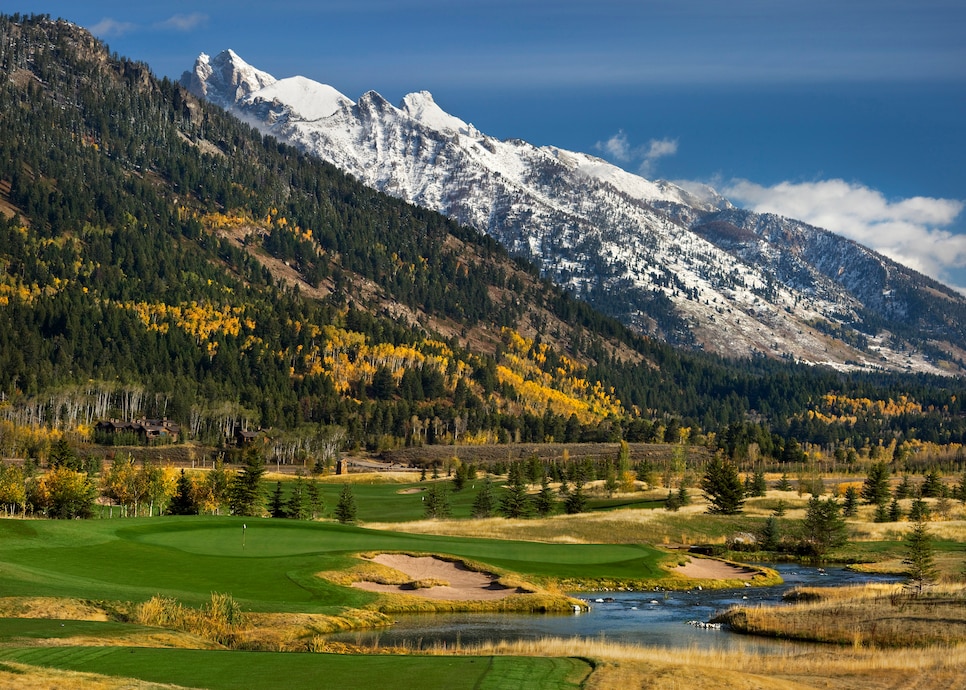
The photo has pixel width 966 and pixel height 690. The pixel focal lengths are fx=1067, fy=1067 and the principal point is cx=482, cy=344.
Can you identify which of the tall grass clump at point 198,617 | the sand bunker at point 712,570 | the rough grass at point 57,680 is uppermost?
the rough grass at point 57,680

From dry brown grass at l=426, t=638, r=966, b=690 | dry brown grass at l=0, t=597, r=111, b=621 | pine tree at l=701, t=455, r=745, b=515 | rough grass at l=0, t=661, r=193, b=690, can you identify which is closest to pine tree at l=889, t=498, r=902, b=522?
pine tree at l=701, t=455, r=745, b=515

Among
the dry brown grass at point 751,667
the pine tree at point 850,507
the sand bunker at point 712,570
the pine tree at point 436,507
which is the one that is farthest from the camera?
the pine tree at point 850,507

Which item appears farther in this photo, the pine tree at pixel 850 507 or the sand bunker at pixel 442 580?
the pine tree at pixel 850 507

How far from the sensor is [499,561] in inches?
3081

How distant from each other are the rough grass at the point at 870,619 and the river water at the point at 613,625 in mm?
1556

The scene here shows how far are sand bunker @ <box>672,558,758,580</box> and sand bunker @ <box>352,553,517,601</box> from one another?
783 inches

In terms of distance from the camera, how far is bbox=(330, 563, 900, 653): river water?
5534 cm

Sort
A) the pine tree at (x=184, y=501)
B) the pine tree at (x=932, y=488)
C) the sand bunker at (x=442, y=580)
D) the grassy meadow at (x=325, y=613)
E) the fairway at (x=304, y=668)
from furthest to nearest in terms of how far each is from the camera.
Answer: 1. the pine tree at (x=932, y=488)
2. the pine tree at (x=184, y=501)
3. the sand bunker at (x=442, y=580)
4. the grassy meadow at (x=325, y=613)
5. the fairway at (x=304, y=668)

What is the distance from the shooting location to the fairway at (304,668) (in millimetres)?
35719

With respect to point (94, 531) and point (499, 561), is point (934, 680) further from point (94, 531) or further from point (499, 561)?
point (94, 531)

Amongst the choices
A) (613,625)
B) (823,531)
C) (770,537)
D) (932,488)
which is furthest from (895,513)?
(613,625)

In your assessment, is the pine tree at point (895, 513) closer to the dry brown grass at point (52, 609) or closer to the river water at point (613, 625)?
the river water at point (613, 625)

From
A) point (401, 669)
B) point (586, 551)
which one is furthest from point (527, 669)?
point (586, 551)


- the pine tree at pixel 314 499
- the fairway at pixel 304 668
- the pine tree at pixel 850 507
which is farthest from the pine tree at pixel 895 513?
the fairway at pixel 304 668
